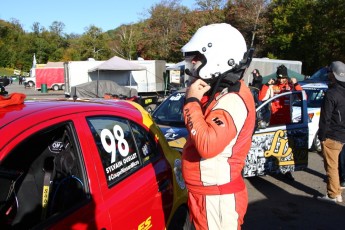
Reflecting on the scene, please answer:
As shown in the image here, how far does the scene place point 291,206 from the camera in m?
5.23

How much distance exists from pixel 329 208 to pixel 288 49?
29.8 metres

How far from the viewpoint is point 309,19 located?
30703mm

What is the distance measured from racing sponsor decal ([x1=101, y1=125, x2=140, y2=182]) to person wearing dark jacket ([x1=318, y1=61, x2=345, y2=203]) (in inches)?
133

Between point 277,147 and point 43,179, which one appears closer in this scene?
point 43,179

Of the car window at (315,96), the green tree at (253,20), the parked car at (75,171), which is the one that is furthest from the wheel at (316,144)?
the green tree at (253,20)

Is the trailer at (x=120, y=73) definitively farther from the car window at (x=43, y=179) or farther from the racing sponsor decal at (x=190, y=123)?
the racing sponsor decal at (x=190, y=123)

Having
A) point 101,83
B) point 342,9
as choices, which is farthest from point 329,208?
point 342,9

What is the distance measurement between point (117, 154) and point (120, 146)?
9 cm

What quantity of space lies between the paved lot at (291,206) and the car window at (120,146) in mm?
2248

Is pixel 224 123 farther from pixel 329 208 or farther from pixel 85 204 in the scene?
pixel 329 208

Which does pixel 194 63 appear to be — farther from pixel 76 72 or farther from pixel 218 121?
pixel 76 72

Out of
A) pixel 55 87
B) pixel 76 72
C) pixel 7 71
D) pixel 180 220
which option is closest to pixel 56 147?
pixel 180 220

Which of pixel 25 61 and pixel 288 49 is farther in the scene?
pixel 25 61

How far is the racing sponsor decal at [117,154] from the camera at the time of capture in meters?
2.39
